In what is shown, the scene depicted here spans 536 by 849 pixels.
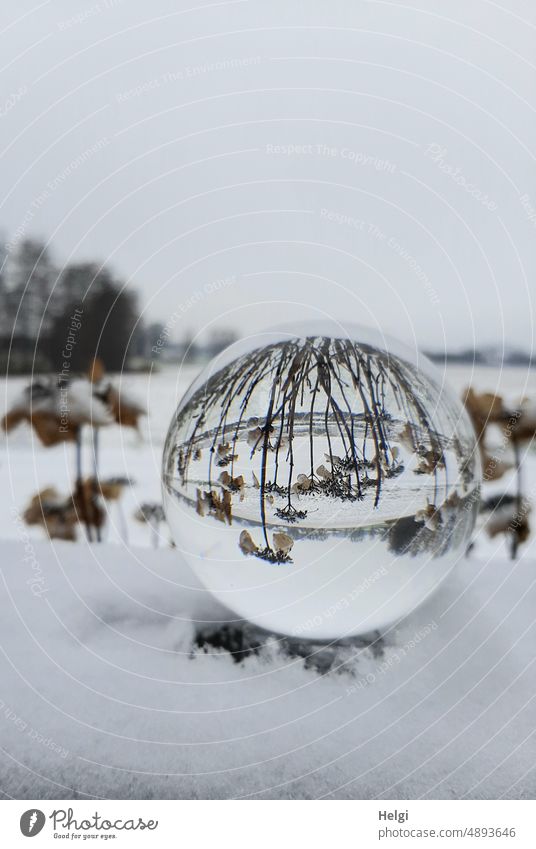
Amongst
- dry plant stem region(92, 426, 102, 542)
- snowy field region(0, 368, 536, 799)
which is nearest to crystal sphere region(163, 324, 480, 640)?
snowy field region(0, 368, 536, 799)

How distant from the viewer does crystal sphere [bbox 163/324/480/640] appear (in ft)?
1.69

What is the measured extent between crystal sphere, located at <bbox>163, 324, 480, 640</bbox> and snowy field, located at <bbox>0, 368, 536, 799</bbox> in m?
0.05

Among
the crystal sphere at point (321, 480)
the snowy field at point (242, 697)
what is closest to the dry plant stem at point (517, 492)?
the snowy field at point (242, 697)

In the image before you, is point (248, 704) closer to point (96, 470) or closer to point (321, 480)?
point (321, 480)

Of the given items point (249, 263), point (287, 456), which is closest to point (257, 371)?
point (287, 456)

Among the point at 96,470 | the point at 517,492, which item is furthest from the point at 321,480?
the point at 96,470

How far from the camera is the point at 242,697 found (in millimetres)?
542

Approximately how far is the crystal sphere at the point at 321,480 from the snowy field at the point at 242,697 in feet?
0.18

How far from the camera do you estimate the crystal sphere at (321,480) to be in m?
0.52

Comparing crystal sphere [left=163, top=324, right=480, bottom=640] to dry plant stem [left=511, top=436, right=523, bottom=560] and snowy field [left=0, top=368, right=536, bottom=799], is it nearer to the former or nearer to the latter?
snowy field [left=0, top=368, right=536, bottom=799]

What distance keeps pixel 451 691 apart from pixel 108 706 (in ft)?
0.88

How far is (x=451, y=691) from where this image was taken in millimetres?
550

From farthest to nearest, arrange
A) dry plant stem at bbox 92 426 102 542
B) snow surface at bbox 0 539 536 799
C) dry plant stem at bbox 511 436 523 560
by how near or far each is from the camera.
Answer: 1. dry plant stem at bbox 92 426 102 542
2. dry plant stem at bbox 511 436 523 560
3. snow surface at bbox 0 539 536 799

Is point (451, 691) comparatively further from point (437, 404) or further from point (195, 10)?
point (195, 10)
